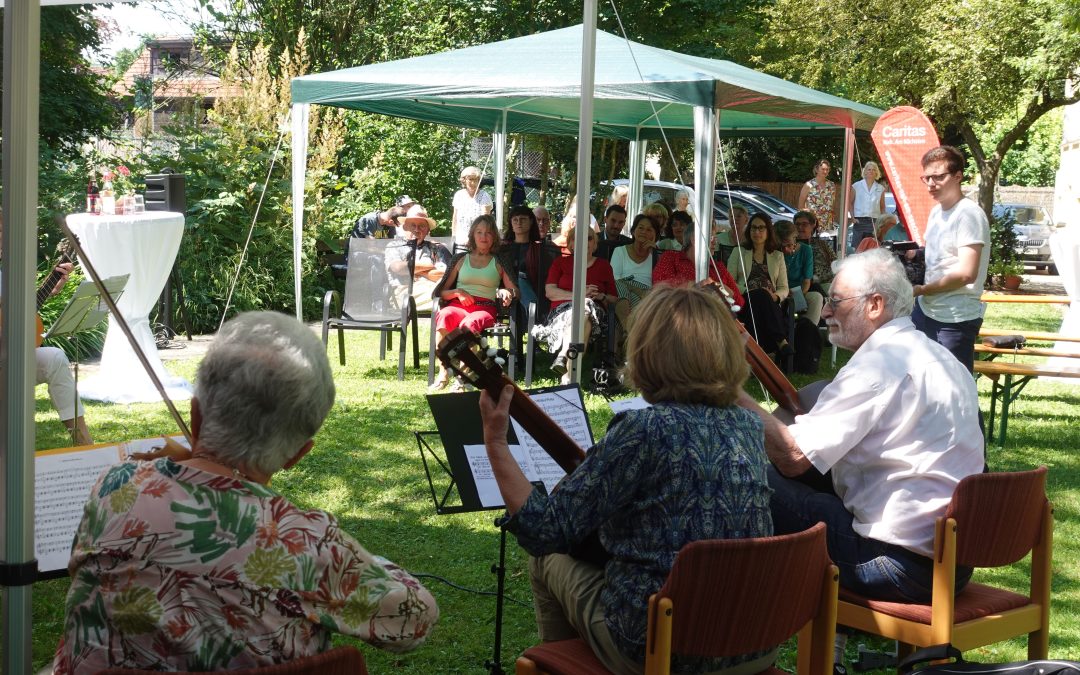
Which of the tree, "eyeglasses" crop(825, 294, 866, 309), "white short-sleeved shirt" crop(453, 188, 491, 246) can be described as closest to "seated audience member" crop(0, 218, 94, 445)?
"eyeglasses" crop(825, 294, 866, 309)

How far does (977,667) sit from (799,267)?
8051 mm

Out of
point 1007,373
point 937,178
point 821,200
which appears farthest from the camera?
point 821,200

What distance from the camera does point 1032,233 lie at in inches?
973

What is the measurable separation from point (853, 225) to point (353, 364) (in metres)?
8.86

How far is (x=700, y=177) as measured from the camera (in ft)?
24.3

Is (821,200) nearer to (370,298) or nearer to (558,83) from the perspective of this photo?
(370,298)

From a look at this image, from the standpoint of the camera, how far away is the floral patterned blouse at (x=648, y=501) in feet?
7.23

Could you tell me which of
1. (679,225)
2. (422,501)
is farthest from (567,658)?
(679,225)

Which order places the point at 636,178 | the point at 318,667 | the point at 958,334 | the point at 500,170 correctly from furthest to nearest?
1. the point at 636,178
2. the point at 500,170
3. the point at 958,334
4. the point at 318,667

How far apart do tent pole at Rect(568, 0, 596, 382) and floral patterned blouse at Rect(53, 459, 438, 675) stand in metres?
2.31

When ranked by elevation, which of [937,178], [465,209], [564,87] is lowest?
[937,178]

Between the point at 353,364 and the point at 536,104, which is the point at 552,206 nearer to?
the point at 536,104

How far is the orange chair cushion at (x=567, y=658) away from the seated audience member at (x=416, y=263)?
6.34 meters

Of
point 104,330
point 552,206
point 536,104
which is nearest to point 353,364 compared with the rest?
point 104,330
